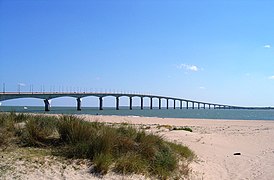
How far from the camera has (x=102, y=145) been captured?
31.1ft

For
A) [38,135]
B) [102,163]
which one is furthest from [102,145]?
[38,135]

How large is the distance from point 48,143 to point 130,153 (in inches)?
104

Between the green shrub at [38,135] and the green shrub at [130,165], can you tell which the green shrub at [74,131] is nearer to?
the green shrub at [38,135]

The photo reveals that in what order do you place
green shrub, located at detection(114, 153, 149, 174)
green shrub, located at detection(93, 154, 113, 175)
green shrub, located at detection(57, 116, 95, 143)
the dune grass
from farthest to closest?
green shrub, located at detection(57, 116, 95, 143)
the dune grass
green shrub, located at detection(114, 153, 149, 174)
green shrub, located at detection(93, 154, 113, 175)

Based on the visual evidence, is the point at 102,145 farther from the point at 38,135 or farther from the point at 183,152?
the point at 183,152

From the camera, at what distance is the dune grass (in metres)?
9.12

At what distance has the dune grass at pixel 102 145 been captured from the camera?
29.9 ft

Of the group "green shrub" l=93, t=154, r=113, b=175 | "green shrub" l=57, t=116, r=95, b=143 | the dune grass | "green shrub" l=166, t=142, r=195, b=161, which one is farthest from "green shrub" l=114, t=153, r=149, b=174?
"green shrub" l=166, t=142, r=195, b=161

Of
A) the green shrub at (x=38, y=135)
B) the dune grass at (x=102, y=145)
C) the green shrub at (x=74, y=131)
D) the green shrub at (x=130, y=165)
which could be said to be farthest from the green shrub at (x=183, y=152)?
the green shrub at (x=38, y=135)

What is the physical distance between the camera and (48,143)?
1054 centimetres

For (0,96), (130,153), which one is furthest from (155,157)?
(0,96)

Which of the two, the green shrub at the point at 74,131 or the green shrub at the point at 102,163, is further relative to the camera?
the green shrub at the point at 74,131

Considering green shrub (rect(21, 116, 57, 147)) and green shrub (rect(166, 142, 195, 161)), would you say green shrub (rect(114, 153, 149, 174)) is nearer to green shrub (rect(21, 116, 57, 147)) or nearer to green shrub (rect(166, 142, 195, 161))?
green shrub (rect(166, 142, 195, 161))

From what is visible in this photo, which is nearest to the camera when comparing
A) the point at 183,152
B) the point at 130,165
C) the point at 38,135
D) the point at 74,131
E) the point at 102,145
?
the point at 130,165
